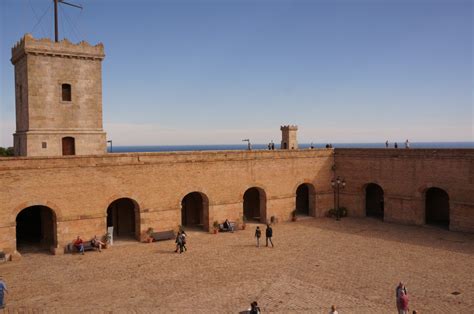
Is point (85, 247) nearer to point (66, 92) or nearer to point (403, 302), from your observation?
point (66, 92)

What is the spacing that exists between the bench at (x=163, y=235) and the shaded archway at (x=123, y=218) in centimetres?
139

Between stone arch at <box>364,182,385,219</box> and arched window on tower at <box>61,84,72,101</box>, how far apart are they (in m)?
20.2

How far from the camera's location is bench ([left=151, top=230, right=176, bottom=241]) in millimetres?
22197

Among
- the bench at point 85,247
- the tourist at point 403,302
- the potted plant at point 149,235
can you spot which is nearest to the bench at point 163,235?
the potted plant at point 149,235

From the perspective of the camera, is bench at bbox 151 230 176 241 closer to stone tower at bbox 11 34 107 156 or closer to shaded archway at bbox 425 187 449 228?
stone tower at bbox 11 34 107 156

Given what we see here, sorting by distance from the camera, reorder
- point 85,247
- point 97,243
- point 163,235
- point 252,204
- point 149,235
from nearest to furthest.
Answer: point 85,247 < point 97,243 < point 149,235 < point 163,235 < point 252,204

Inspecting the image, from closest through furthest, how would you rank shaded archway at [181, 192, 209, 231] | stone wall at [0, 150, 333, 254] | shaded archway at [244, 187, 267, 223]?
stone wall at [0, 150, 333, 254], shaded archway at [181, 192, 209, 231], shaded archway at [244, 187, 267, 223]

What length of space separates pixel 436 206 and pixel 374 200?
14.0ft

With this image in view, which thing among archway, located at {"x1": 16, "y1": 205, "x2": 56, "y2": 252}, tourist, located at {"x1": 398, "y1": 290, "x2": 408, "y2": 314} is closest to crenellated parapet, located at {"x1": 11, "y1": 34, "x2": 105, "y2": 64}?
archway, located at {"x1": 16, "y1": 205, "x2": 56, "y2": 252}

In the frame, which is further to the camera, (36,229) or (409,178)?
(409,178)

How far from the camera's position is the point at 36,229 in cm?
2412

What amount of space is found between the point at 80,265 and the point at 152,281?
13.0 ft

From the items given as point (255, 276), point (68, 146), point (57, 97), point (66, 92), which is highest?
point (66, 92)

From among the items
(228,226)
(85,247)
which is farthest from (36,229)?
(228,226)
